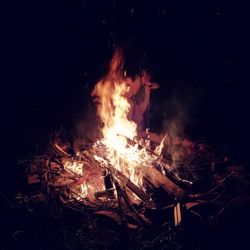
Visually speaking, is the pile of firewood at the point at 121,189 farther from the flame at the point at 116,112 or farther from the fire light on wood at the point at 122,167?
the flame at the point at 116,112

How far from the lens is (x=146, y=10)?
27.7 ft

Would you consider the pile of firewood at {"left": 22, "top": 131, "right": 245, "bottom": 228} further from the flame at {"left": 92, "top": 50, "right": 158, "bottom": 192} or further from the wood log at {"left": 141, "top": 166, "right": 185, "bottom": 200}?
the flame at {"left": 92, "top": 50, "right": 158, "bottom": 192}

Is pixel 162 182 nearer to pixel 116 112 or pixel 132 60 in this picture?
pixel 116 112

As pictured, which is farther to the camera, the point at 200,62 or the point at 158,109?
the point at 158,109

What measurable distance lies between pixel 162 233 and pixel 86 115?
587cm

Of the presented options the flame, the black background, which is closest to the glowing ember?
the flame

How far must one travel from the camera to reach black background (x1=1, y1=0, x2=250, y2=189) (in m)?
8.29

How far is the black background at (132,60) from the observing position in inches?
326

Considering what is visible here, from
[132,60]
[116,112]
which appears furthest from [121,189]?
[132,60]

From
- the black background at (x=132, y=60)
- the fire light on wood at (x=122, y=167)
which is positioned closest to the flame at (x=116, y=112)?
the fire light on wood at (x=122, y=167)

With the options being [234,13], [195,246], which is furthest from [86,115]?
[195,246]

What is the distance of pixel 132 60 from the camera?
29.0 feet

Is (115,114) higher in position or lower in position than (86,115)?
lower

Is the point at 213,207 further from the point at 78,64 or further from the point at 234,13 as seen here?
the point at 78,64
